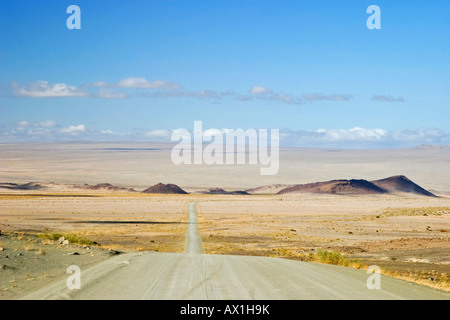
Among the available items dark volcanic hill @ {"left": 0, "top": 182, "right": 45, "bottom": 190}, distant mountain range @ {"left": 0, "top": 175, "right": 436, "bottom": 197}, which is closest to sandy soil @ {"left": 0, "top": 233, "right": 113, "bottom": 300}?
distant mountain range @ {"left": 0, "top": 175, "right": 436, "bottom": 197}

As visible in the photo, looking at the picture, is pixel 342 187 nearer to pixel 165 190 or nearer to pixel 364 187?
pixel 364 187

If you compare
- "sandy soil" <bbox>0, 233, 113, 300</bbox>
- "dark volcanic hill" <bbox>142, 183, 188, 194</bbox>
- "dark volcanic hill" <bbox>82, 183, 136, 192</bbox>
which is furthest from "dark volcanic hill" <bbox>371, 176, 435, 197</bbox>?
"sandy soil" <bbox>0, 233, 113, 300</bbox>

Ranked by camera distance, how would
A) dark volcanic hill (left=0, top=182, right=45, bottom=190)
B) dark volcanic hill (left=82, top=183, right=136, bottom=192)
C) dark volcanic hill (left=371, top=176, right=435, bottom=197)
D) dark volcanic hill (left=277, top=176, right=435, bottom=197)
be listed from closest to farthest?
dark volcanic hill (left=277, top=176, right=435, bottom=197) → dark volcanic hill (left=371, top=176, right=435, bottom=197) → dark volcanic hill (left=0, top=182, right=45, bottom=190) → dark volcanic hill (left=82, top=183, right=136, bottom=192)

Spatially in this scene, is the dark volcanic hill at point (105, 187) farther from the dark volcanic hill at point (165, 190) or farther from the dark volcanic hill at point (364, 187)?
the dark volcanic hill at point (364, 187)

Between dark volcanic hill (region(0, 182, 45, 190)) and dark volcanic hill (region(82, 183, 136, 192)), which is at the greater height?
dark volcanic hill (region(0, 182, 45, 190))

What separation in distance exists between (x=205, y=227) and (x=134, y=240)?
14.4 metres

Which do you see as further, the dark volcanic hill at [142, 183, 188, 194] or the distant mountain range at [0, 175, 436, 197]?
the dark volcanic hill at [142, 183, 188, 194]

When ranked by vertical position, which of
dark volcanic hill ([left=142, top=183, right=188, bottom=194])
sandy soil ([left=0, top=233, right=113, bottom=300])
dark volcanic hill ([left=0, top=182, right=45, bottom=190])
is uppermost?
sandy soil ([left=0, top=233, right=113, bottom=300])

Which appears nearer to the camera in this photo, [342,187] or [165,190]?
[342,187]

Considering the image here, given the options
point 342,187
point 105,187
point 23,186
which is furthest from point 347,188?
point 23,186

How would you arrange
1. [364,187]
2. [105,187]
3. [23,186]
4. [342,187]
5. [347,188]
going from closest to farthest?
1. [347,188]
2. [342,187]
3. [364,187]
4. [23,186]
5. [105,187]

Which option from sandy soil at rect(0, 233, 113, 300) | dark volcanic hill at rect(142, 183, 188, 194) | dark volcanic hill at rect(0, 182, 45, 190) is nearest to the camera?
sandy soil at rect(0, 233, 113, 300)

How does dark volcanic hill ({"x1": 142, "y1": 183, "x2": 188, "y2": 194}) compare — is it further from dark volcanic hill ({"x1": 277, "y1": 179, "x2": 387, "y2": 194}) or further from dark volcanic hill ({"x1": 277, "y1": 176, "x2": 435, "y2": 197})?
dark volcanic hill ({"x1": 277, "y1": 179, "x2": 387, "y2": 194})

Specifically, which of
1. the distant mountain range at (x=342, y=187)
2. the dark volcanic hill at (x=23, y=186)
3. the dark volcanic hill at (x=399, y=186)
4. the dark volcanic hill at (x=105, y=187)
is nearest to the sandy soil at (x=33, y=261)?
the distant mountain range at (x=342, y=187)
